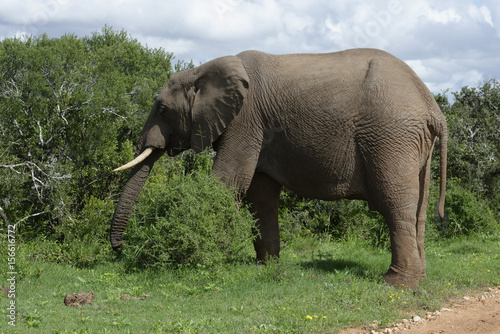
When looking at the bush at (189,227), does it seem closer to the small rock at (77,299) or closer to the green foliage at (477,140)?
the small rock at (77,299)

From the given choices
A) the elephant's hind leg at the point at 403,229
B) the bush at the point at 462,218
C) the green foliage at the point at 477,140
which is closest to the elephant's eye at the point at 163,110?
the elephant's hind leg at the point at 403,229

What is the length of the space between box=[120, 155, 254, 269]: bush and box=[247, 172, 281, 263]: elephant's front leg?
694 millimetres

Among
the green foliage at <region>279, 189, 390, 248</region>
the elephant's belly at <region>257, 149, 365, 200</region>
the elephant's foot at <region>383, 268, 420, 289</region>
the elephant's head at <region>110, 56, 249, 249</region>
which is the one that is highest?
the elephant's head at <region>110, 56, 249, 249</region>

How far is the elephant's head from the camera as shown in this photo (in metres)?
8.77

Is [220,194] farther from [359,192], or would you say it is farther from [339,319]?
[339,319]

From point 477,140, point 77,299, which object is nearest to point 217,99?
point 77,299

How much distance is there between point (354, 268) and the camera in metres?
8.94

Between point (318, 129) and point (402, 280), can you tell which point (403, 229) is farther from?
point (318, 129)

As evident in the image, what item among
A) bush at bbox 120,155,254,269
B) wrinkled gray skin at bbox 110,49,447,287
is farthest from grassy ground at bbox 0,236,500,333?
wrinkled gray skin at bbox 110,49,447,287

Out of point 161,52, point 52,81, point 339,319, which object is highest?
point 161,52

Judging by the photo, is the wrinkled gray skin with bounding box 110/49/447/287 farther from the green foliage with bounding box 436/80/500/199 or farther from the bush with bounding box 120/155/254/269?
the green foliage with bounding box 436/80/500/199

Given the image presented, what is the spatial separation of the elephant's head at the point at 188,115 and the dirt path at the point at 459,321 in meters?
3.78

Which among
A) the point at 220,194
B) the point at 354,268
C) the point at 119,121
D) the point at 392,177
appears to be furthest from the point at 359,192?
the point at 119,121

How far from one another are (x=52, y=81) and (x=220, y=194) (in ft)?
18.0
